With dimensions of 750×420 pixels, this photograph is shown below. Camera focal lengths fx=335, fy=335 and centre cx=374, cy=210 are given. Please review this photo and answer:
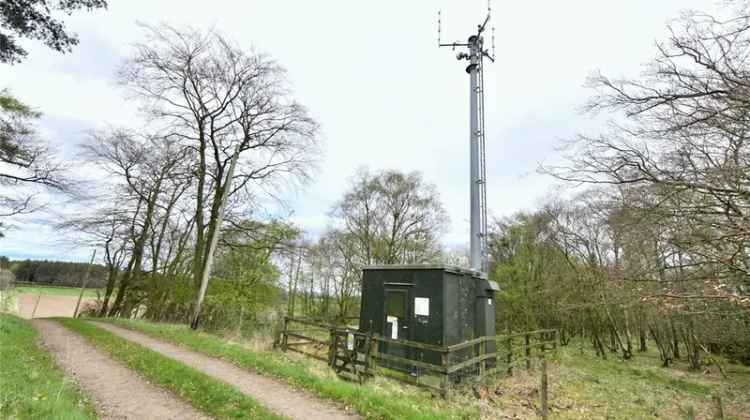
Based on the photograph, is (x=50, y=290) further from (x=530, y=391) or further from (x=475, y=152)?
(x=530, y=391)

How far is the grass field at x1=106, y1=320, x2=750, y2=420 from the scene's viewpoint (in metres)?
5.52

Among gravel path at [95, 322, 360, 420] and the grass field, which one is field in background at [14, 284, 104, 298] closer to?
gravel path at [95, 322, 360, 420]

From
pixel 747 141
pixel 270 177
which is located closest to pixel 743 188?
pixel 747 141

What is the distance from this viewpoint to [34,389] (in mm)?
4176

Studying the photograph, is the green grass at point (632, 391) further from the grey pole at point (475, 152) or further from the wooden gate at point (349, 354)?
the grey pole at point (475, 152)

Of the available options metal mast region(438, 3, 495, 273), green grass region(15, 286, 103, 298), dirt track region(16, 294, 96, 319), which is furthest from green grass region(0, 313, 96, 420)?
green grass region(15, 286, 103, 298)

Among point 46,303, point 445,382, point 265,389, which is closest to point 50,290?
point 46,303

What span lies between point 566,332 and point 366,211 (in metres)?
14.8

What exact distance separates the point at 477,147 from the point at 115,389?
37.9 ft

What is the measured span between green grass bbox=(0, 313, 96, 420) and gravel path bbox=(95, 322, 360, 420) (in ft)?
6.22

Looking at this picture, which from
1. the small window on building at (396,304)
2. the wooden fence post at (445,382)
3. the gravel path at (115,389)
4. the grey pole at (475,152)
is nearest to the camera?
the gravel path at (115,389)

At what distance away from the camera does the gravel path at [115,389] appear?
14.9ft

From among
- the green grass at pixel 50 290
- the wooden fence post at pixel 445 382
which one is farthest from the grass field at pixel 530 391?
the green grass at pixel 50 290

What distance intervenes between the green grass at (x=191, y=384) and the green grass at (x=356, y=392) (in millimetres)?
1121
